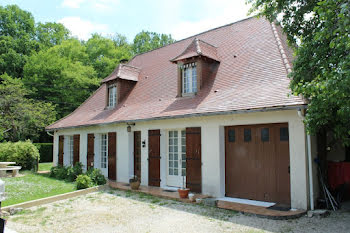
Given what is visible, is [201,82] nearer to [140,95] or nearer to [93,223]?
[140,95]

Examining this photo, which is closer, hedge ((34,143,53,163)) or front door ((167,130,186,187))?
front door ((167,130,186,187))

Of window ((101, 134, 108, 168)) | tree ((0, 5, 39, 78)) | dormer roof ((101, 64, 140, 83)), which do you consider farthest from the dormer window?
tree ((0, 5, 39, 78))

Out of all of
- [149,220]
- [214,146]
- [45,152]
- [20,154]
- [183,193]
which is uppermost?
[214,146]

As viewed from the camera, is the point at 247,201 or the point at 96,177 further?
the point at 96,177

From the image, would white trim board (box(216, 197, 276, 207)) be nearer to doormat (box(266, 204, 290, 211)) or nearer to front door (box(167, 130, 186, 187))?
doormat (box(266, 204, 290, 211))

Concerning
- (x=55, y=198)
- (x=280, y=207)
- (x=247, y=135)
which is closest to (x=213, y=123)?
(x=247, y=135)

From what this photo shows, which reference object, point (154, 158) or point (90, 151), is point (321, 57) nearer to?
point (154, 158)

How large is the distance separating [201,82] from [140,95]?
370 cm

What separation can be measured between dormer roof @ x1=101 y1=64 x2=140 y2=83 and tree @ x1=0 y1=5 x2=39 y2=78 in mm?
20383

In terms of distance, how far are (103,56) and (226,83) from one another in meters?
24.4

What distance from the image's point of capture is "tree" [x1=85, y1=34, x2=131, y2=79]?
2897 cm

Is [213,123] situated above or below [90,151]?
above

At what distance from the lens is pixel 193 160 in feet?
29.6

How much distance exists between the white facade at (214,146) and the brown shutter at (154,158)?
16cm
